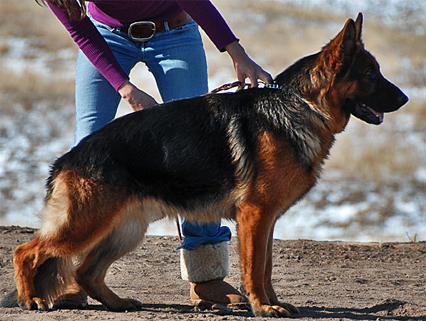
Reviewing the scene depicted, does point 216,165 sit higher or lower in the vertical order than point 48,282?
higher

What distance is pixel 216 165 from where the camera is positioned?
3.14 m

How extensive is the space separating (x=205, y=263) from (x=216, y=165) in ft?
2.88

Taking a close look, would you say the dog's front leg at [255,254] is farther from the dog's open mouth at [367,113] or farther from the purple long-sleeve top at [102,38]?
the purple long-sleeve top at [102,38]

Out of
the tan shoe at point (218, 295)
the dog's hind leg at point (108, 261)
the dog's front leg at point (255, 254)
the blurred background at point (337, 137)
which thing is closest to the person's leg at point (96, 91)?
the dog's hind leg at point (108, 261)

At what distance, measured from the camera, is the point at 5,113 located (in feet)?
35.6

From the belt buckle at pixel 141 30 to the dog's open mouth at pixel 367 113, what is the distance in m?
1.61

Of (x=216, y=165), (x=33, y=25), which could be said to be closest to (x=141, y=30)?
(x=216, y=165)

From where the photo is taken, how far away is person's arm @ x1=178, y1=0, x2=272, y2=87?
11.0 feet

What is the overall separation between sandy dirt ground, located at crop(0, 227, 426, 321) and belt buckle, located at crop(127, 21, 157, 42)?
2.02 m

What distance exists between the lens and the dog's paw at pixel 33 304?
3.17 m

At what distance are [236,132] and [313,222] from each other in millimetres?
4989

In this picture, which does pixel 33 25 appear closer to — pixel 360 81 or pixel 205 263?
pixel 205 263

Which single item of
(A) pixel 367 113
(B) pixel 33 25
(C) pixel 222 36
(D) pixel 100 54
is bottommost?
(A) pixel 367 113

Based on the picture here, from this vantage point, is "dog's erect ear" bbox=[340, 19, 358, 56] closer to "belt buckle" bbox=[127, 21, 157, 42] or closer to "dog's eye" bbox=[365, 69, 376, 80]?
"dog's eye" bbox=[365, 69, 376, 80]
